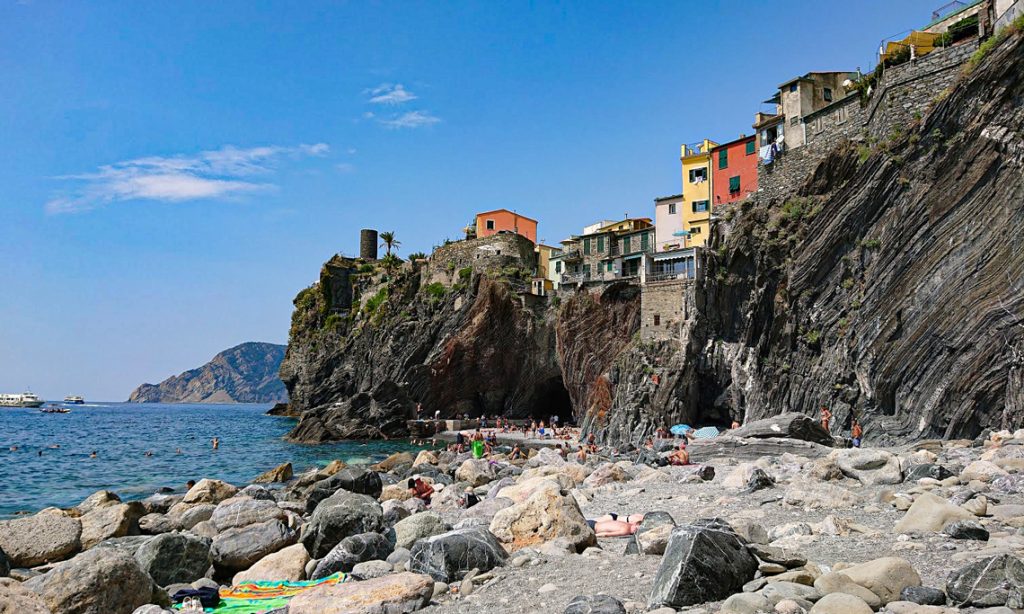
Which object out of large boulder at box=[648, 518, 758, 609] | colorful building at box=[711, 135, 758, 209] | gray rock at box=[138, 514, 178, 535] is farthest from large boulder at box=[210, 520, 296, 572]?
colorful building at box=[711, 135, 758, 209]

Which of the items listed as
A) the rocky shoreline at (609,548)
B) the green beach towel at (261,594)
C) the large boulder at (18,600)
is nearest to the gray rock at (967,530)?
the rocky shoreline at (609,548)

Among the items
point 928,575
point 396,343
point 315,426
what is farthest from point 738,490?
point 396,343

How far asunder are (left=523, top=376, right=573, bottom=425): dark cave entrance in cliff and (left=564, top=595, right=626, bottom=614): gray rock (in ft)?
182

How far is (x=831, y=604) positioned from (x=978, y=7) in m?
36.1

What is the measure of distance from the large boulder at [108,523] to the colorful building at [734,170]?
3847 cm

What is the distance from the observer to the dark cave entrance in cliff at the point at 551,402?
64.6 m

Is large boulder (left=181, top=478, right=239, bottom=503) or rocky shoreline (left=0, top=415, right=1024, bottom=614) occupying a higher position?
rocky shoreline (left=0, top=415, right=1024, bottom=614)

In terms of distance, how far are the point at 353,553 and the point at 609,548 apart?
4.59 meters

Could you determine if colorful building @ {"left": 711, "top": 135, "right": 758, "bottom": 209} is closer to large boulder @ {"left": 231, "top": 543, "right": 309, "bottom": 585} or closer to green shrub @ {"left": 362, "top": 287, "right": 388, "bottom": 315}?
green shrub @ {"left": 362, "top": 287, "right": 388, "bottom": 315}

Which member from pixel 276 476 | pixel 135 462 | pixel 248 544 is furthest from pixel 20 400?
pixel 248 544

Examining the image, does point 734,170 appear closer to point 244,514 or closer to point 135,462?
point 244,514

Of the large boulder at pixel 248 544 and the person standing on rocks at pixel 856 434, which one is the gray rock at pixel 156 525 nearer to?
the large boulder at pixel 248 544

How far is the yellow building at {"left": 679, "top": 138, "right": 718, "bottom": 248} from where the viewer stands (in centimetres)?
5041

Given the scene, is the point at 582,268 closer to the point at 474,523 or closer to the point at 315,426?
the point at 315,426
